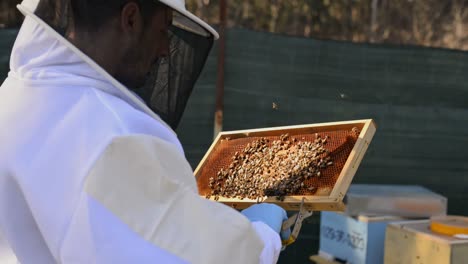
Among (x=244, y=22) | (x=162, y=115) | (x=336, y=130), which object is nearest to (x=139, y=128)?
(x=162, y=115)

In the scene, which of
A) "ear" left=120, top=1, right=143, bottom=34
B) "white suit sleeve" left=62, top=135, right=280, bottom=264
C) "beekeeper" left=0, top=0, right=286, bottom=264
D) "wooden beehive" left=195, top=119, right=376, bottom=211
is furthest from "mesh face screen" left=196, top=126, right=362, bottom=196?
"ear" left=120, top=1, right=143, bottom=34

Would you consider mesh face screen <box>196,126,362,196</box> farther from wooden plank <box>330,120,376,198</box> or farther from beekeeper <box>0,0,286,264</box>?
beekeeper <box>0,0,286,264</box>

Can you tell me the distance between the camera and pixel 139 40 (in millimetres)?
1175

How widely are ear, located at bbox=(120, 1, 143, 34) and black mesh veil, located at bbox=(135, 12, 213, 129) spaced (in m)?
0.48

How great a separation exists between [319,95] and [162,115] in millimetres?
2363

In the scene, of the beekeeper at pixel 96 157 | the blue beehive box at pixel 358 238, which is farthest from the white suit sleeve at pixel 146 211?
the blue beehive box at pixel 358 238

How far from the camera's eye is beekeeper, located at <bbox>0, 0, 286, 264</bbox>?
39.4 inches

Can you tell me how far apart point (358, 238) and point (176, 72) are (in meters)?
1.97

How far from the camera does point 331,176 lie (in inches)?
82.7

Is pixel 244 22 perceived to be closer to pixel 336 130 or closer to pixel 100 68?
pixel 336 130

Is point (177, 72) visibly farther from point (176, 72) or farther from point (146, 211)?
point (146, 211)

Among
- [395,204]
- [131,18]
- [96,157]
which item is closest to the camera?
[96,157]

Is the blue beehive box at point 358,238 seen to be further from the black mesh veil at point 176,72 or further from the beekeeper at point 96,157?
the beekeeper at point 96,157

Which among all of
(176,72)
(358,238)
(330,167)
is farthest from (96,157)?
(358,238)
